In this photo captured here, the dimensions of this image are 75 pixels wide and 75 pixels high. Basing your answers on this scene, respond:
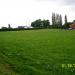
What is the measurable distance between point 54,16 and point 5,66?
168157 millimetres

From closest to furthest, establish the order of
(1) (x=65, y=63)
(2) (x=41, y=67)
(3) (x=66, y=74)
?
1. (3) (x=66, y=74)
2. (2) (x=41, y=67)
3. (1) (x=65, y=63)

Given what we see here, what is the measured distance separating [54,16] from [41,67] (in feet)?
553

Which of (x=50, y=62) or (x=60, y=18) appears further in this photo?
(x=60, y=18)

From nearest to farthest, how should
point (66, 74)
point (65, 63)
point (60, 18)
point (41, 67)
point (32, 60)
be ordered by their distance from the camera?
point (66, 74)
point (41, 67)
point (65, 63)
point (32, 60)
point (60, 18)

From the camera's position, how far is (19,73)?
10.5m

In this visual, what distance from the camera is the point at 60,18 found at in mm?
176250

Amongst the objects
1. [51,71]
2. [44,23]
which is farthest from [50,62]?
[44,23]

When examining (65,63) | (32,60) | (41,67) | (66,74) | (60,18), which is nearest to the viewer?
(66,74)

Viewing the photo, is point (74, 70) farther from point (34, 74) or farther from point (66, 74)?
point (34, 74)

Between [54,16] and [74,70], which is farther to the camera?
[54,16]

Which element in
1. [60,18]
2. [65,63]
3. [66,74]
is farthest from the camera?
[60,18]

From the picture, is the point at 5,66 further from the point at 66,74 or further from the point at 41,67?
the point at 66,74

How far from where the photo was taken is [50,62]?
1294cm

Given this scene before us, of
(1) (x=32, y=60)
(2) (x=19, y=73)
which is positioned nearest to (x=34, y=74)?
(2) (x=19, y=73)
